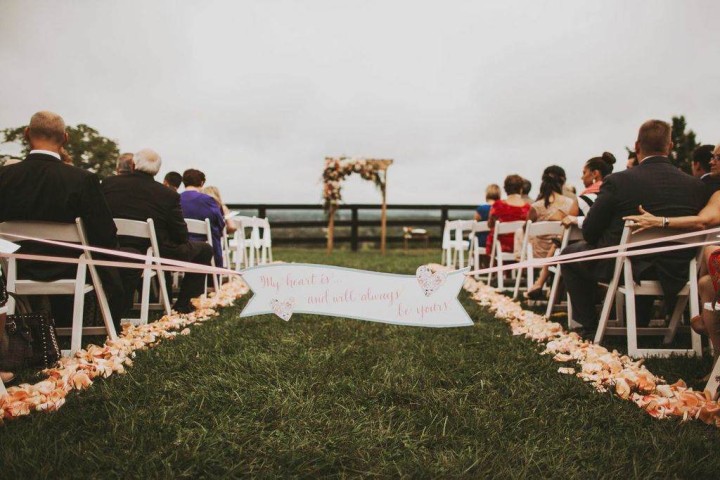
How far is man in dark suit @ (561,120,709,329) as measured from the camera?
11.3 ft

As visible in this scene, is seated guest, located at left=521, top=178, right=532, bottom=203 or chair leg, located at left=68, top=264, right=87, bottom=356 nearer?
chair leg, located at left=68, top=264, right=87, bottom=356

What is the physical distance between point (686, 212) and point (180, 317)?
4086 mm

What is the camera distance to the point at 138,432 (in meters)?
2.18

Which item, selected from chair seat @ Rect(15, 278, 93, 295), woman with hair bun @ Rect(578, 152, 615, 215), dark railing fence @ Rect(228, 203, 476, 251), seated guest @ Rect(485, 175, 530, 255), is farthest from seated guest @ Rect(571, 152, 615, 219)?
dark railing fence @ Rect(228, 203, 476, 251)

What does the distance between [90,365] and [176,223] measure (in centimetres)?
191

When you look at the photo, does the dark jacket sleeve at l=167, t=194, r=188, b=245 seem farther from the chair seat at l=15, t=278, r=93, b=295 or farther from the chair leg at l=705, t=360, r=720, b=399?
the chair leg at l=705, t=360, r=720, b=399

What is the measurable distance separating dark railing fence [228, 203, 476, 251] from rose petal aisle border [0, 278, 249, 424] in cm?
1125

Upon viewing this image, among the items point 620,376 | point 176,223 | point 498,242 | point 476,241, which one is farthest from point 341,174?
point 620,376

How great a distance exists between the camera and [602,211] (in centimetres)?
365

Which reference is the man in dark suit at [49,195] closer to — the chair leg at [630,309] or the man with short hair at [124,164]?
the man with short hair at [124,164]

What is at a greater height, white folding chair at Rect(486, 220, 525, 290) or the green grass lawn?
white folding chair at Rect(486, 220, 525, 290)

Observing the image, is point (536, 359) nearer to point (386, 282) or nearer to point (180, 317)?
point (386, 282)

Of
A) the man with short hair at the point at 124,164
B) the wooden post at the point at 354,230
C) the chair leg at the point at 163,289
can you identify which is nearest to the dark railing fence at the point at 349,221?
the wooden post at the point at 354,230

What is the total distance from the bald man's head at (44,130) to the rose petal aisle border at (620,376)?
361cm
